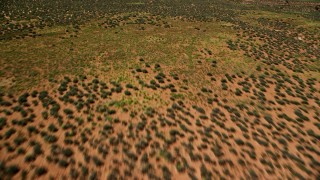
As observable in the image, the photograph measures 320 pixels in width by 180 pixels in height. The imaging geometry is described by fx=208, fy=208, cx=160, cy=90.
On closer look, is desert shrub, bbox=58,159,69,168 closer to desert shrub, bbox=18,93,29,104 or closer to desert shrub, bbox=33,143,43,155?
desert shrub, bbox=33,143,43,155

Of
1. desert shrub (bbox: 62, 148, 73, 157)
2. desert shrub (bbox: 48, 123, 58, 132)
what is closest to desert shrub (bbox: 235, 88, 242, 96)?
desert shrub (bbox: 62, 148, 73, 157)

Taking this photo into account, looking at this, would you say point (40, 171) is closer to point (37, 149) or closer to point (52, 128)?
point (37, 149)

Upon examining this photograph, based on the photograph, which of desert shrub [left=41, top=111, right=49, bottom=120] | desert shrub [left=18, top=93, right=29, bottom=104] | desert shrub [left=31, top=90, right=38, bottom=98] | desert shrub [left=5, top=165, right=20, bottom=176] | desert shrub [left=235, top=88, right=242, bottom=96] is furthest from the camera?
desert shrub [left=235, top=88, right=242, bottom=96]

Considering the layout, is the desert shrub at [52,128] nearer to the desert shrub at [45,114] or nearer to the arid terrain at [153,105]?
the arid terrain at [153,105]

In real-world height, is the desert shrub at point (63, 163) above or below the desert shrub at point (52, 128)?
below

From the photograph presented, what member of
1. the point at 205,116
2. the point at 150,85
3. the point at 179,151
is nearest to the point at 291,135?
the point at 205,116

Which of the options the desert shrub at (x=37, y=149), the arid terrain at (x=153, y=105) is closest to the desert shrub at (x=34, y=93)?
the arid terrain at (x=153, y=105)

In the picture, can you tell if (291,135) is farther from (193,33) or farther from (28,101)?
(193,33)

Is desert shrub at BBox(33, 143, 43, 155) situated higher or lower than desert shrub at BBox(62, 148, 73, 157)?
Result: higher
